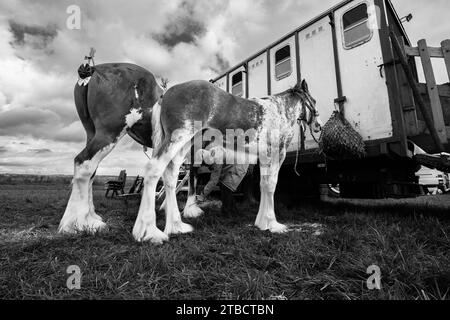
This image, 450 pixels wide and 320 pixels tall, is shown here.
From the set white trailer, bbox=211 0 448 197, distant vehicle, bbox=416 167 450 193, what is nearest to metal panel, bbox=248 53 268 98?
white trailer, bbox=211 0 448 197

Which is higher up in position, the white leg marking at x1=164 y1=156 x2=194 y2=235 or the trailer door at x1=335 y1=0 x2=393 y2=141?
the trailer door at x1=335 y1=0 x2=393 y2=141

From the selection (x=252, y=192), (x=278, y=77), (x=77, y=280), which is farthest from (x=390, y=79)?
(x=77, y=280)

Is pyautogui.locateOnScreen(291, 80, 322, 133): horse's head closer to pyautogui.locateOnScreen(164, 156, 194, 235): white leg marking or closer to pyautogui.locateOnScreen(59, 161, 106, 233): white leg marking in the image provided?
pyautogui.locateOnScreen(164, 156, 194, 235): white leg marking

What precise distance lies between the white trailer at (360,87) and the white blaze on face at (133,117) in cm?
343

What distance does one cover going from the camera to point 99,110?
349 centimetres

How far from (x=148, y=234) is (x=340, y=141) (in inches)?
137

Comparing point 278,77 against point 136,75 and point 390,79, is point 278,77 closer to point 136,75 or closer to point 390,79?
point 390,79

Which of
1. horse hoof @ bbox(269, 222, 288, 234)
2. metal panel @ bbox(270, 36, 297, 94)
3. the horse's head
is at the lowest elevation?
horse hoof @ bbox(269, 222, 288, 234)

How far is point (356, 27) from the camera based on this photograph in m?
4.91

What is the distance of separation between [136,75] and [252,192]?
434 centimetres

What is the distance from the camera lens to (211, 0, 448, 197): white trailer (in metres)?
4.24

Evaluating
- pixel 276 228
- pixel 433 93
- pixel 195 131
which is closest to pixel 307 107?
pixel 433 93

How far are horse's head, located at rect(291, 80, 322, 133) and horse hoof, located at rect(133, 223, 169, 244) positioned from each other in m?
3.24

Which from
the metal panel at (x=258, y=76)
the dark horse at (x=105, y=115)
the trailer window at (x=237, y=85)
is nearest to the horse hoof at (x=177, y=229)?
the dark horse at (x=105, y=115)
